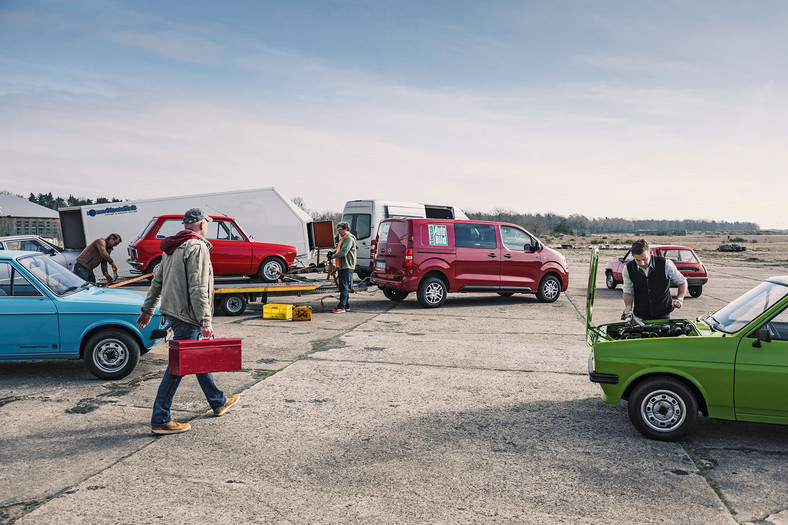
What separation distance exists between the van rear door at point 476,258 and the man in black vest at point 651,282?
22.6 ft

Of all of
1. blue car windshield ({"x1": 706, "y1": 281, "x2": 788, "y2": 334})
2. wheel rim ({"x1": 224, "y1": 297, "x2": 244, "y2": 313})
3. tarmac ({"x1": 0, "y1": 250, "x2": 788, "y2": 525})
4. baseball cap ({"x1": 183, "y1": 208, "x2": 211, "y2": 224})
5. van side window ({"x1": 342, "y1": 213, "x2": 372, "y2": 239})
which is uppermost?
van side window ({"x1": 342, "y1": 213, "x2": 372, "y2": 239})

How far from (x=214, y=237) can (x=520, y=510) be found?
11.0 meters

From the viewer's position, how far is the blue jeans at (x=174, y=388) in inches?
193

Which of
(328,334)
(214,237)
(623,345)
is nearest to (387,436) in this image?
(623,345)

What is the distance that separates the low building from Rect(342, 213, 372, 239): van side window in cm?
5418

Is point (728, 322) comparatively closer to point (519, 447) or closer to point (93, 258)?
point (519, 447)

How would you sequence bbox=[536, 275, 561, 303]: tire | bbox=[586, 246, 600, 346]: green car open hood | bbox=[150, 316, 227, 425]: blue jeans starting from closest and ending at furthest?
bbox=[150, 316, 227, 425]: blue jeans
bbox=[586, 246, 600, 346]: green car open hood
bbox=[536, 275, 561, 303]: tire

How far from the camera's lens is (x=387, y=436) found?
4992 millimetres

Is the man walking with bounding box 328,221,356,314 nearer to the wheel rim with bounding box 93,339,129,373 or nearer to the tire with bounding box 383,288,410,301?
the tire with bounding box 383,288,410,301

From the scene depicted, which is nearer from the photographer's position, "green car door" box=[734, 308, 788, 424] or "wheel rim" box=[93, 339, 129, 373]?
"green car door" box=[734, 308, 788, 424]

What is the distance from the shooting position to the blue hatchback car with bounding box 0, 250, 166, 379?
6383mm

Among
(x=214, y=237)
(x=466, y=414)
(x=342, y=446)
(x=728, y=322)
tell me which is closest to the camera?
(x=342, y=446)

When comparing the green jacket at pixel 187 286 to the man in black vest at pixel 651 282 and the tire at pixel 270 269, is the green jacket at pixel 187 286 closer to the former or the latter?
the man in black vest at pixel 651 282

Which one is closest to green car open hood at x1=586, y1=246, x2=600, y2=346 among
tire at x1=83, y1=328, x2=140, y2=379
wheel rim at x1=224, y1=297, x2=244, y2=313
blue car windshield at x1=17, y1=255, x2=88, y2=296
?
tire at x1=83, y1=328, x2=140, y2=379
